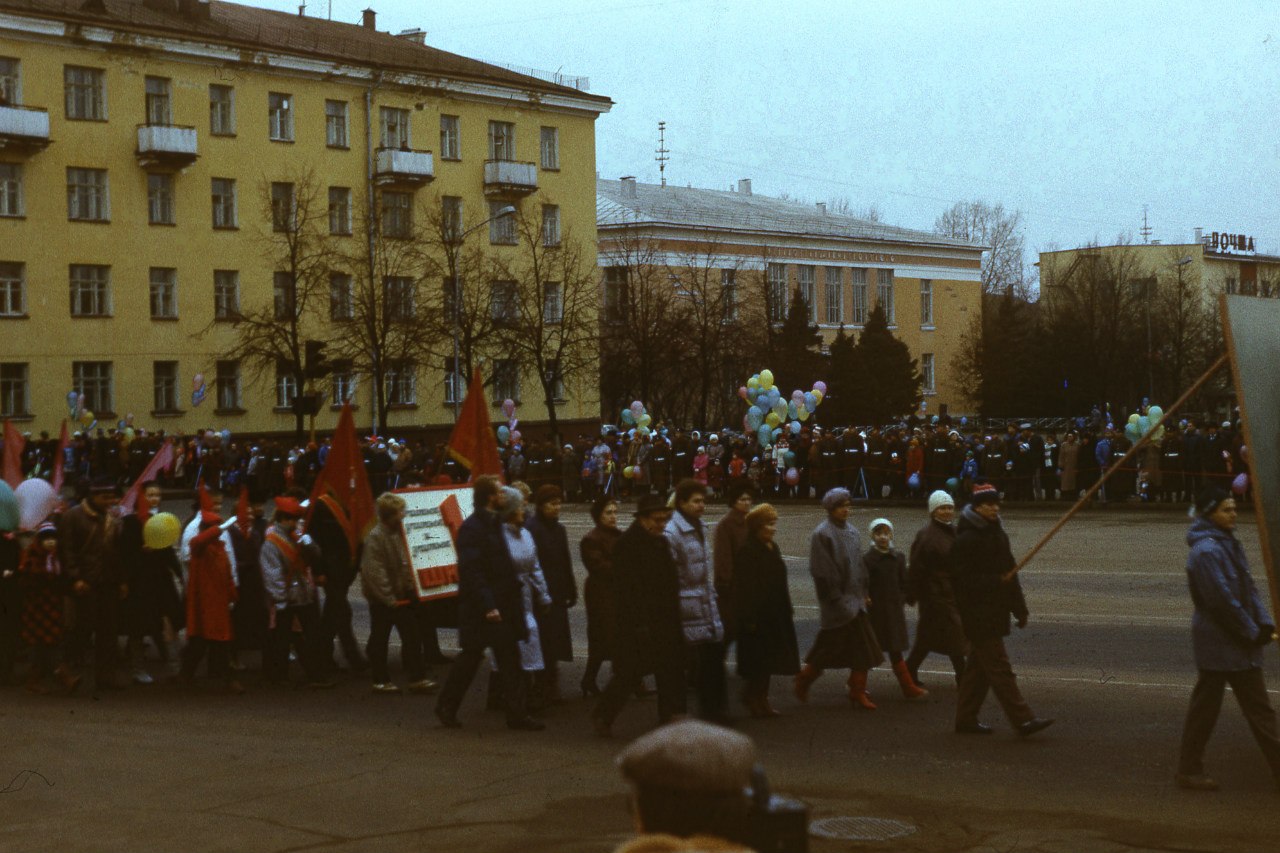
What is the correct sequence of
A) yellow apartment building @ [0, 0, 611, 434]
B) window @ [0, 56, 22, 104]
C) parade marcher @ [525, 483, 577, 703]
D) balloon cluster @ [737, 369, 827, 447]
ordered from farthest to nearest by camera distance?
yellow apartment building @ [0, 0, 611, 434] < window @ [0, 56, 22, 104] < balloon cluster @ [737, 369, 827, 447] < parade marcher @ [525, 483, 577, 703]

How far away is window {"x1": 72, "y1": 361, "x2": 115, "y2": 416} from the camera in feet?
174

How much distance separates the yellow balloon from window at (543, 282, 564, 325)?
152 feet

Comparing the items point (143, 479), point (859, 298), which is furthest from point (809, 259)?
point (143, 479)

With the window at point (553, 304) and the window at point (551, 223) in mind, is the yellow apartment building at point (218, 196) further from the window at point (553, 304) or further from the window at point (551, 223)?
the window at point (553, 304)

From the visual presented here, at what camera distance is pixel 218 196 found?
5638 cm

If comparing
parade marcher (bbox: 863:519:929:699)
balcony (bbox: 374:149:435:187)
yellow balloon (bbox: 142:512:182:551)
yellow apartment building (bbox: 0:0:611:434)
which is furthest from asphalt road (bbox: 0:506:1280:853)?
balcony (bbox: 374:149:435:187)

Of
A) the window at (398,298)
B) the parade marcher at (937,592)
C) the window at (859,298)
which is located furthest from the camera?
the window at (859,298)

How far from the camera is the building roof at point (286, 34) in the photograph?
53.2 meters

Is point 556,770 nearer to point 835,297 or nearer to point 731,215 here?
point 731,215

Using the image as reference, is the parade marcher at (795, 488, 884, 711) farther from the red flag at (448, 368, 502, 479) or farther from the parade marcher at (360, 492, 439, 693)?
the red flag at (448, 368, 502, 479)

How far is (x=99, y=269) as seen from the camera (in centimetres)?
5372

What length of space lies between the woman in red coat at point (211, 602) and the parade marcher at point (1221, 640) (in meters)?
7.38

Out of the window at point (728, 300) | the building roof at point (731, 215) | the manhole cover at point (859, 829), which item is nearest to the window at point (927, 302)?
the building roof at point (731, 215)

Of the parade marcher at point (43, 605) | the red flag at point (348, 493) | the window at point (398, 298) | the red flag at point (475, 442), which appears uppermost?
the window at point (398, 298)
